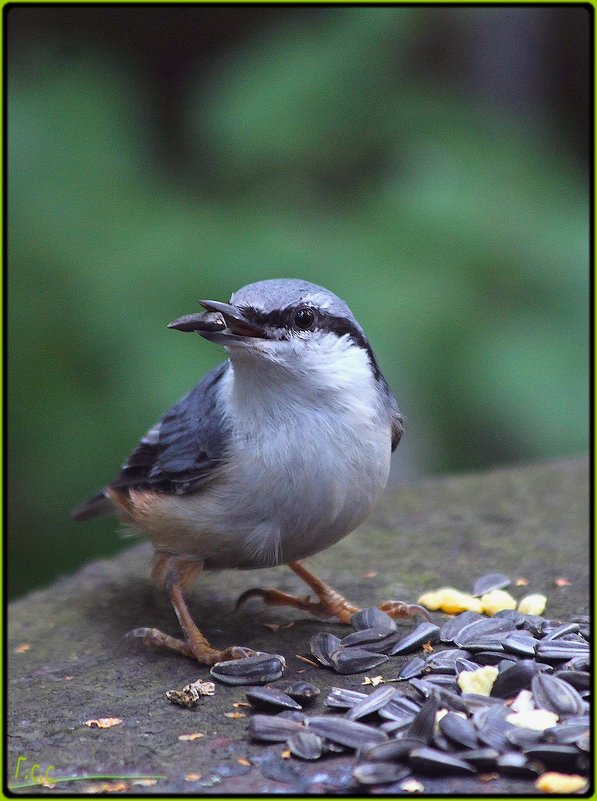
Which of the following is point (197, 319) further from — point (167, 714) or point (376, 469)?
point (167, 714)

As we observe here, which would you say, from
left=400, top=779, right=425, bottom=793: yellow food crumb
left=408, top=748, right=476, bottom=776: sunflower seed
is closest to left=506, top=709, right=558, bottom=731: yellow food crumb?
left=408, top=748, right=476, bottom=776: sunflower seed

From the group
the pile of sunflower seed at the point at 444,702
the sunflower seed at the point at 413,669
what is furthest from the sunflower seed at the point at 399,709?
the sunflower seed at the point at 413,669

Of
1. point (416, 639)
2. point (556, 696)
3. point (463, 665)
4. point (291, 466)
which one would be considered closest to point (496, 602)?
point (416, 639)

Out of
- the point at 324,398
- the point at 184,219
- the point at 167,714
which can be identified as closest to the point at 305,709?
the point at 167,714

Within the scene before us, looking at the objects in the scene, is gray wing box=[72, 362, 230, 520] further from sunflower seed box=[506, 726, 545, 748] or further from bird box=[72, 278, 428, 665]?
sunflower seed box=[506, 726, 545, 748]

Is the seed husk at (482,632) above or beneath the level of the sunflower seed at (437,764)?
above

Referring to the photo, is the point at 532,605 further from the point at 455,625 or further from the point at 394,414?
the point at 394,414

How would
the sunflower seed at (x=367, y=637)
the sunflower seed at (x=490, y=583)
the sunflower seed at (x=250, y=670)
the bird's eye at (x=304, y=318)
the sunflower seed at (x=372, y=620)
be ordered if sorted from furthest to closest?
1. the sunflower seed at (x=490, y=583)
2. the sunflower seed at (x=372, y=620)
3. the sunflower seed at (x=367, y=637)
4. the bird's eye at (x=304, y=318)
5. the sunflower seed at (x=250, y=670)

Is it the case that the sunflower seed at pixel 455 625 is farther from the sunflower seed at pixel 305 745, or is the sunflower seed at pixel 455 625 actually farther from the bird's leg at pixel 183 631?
the sunflower seed at pixel 305 745
